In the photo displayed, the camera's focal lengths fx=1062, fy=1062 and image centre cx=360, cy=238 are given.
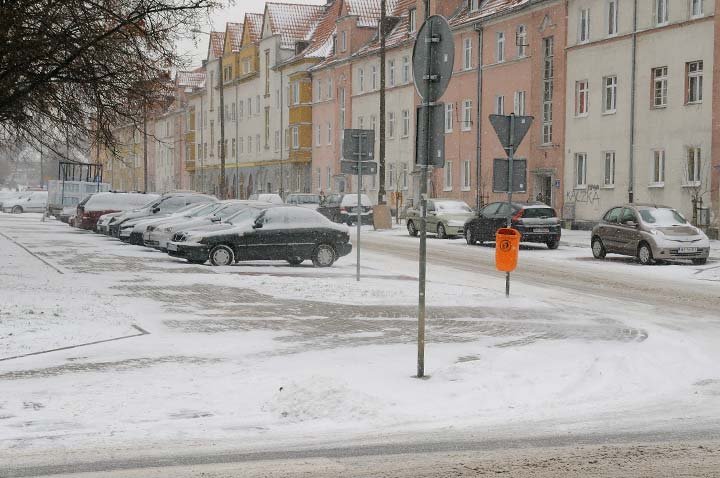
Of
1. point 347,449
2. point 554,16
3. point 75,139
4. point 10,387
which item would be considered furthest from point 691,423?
point 554,16

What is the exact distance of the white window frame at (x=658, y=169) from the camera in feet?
129

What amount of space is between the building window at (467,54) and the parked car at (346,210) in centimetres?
913

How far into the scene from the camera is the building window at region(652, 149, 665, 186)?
3928 cm

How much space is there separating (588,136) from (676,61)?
628 cm

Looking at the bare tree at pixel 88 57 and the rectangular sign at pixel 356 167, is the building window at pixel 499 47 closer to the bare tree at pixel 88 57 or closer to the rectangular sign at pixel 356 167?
the rectangular sign at pixel 356 167

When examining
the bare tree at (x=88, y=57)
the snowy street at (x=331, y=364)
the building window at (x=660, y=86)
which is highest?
the building window at (x=660, y=86)

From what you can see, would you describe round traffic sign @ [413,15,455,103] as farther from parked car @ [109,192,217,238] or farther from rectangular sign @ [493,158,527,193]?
parked car @ [109,192,217,238]

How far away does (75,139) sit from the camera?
19.3m

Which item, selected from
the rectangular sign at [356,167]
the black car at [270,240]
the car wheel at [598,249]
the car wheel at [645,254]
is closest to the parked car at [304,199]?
the car wheel at [598,249]

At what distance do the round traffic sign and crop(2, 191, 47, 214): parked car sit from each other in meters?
72.9

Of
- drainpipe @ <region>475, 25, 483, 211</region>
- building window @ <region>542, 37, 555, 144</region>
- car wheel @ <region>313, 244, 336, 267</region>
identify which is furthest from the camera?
drainpipe @ <region>475, 25, 483, 211</region>

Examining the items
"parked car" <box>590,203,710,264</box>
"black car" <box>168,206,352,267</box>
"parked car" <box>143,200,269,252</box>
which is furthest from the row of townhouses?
"parked car" <box>590,203,710,264</box>

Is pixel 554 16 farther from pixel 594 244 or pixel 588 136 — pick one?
pixel 594 244

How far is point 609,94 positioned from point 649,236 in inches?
694
